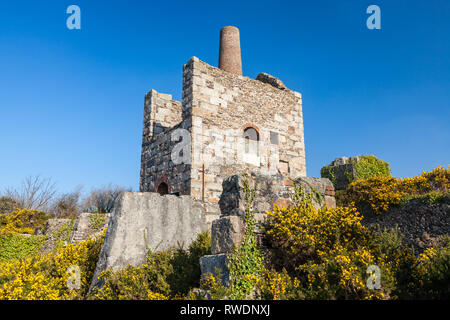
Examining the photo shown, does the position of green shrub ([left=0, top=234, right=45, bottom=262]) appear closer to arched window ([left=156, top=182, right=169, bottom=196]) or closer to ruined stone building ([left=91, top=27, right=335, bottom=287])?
ruined stone building ([left=91, top=27, right=335, bottom=287])

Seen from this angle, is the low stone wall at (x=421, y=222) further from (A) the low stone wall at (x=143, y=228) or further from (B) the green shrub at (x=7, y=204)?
(B) the green shrub at (x=7, y=204)

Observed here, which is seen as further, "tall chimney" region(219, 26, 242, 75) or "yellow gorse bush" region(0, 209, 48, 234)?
"yellow gorse bush" region(0, 209, 48, 234)

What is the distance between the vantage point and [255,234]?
529 cm

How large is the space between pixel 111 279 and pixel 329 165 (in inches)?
476

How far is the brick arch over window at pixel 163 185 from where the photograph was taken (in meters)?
11.2

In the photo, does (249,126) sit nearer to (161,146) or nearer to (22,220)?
(161,146)

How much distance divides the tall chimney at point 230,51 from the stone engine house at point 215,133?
1381mm

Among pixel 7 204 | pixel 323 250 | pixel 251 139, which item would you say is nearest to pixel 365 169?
pixel 251 139

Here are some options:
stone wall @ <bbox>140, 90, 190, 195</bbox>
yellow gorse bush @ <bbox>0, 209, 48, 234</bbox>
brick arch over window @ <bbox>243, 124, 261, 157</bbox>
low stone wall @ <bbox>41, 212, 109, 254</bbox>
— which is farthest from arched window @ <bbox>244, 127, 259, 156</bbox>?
yellow gorse bush @ <bbox>0, 209, 48, 234</bbox>

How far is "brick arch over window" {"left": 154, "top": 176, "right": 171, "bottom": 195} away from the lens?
11250 millimetres

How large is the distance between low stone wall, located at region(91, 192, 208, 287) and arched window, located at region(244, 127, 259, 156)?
488 centimetres

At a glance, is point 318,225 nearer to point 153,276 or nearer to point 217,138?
point 153,276

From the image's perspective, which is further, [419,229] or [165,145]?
[165,145]
